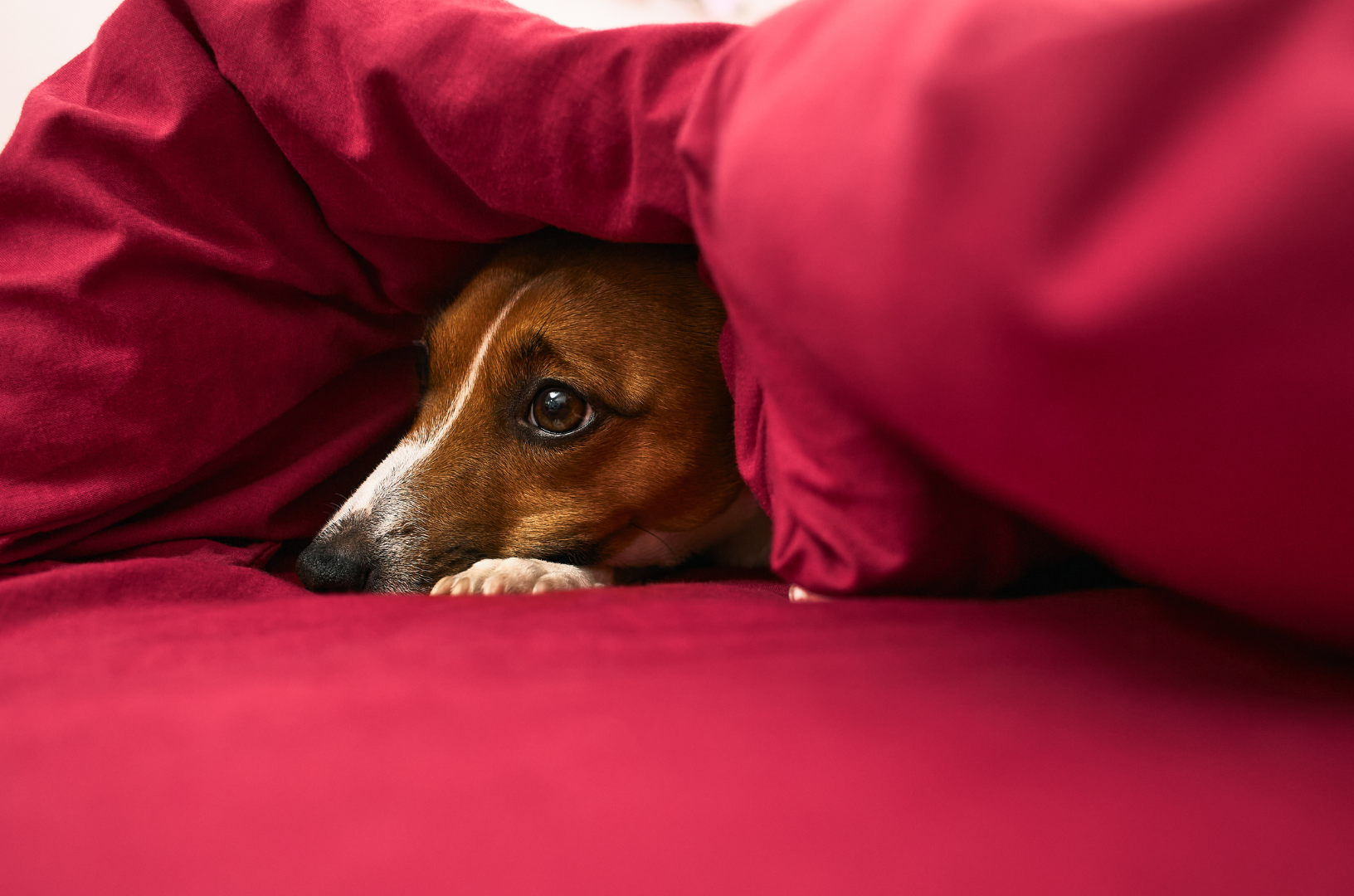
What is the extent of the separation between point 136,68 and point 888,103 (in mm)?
1085

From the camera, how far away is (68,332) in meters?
1.04

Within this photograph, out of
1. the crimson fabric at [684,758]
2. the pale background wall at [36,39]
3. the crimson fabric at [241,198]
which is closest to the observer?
the crimson fabric at [684,758]

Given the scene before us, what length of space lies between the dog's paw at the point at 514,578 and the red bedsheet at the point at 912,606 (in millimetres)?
221

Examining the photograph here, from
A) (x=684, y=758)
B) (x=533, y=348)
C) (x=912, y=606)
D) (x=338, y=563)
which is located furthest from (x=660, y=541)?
(x=684, y=758)

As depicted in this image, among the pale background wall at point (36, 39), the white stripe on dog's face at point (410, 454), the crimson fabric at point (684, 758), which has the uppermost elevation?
the pale background wall at point (36, 39)

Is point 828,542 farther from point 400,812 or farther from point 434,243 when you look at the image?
point 434,243

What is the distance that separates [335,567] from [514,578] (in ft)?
0.87

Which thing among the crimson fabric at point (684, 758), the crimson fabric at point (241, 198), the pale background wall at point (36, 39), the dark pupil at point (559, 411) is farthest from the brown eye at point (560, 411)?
the pale background wall at point (36, 39)

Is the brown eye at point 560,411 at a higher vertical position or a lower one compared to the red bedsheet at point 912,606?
lower

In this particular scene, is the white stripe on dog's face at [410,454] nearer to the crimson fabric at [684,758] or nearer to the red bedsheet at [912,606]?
the red bedsheet at [912,606]

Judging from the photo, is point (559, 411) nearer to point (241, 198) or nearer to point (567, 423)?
point (567, 423)

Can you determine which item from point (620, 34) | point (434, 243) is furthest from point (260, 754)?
point (434, 243)

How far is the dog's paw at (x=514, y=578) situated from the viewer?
109 centimetres

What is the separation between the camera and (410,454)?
1.32 metres
